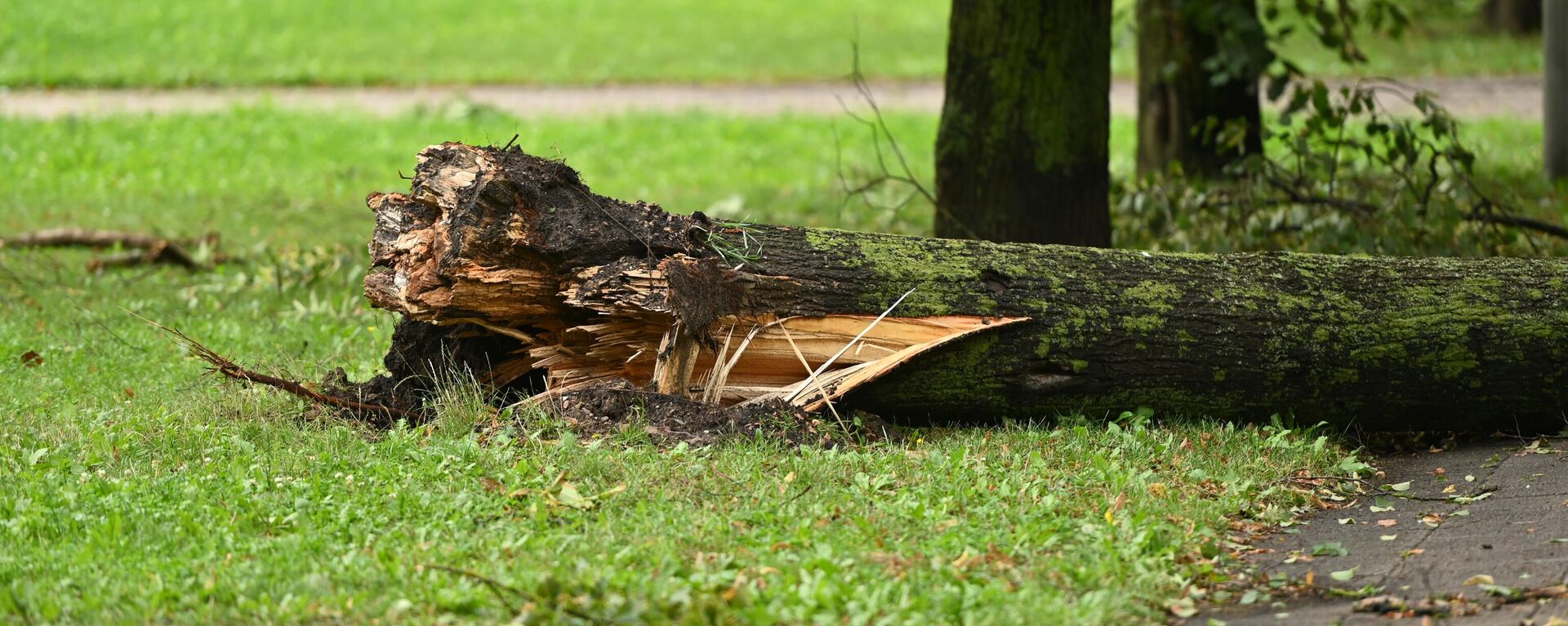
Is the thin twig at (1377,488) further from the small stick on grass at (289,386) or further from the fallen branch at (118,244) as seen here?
the fallen branch at (118,244)

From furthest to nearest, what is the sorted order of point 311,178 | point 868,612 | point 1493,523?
1. point 311,178
2. point 1493,523
3. point 868,612

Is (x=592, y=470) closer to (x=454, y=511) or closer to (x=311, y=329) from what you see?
(x=454, y=511)

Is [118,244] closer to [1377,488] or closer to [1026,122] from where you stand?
[1026,122]

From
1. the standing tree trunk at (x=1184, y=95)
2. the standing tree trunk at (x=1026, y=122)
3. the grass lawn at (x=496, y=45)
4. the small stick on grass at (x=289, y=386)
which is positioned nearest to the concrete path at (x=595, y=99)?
the grass lawn at (x=496, y=45)

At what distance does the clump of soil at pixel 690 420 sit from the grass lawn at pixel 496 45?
14408mm

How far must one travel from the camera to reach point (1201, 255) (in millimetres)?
5809

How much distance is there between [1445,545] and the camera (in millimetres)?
4449

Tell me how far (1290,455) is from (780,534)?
2071 millimetres

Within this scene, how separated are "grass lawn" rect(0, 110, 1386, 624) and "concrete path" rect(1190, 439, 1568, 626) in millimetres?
225

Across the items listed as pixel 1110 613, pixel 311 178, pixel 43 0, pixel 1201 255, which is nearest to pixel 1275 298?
pixel 1201 255

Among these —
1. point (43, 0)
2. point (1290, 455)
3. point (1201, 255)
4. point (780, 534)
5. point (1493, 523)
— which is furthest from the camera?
point (43, 0)

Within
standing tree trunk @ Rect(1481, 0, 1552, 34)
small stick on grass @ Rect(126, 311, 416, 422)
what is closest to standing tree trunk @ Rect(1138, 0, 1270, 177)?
small stick on grass @ Rect(126, 311, 416, 422)

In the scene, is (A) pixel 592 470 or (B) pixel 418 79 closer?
(A) pixel 592 470

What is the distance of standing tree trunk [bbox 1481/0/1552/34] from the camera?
71.8 ft
